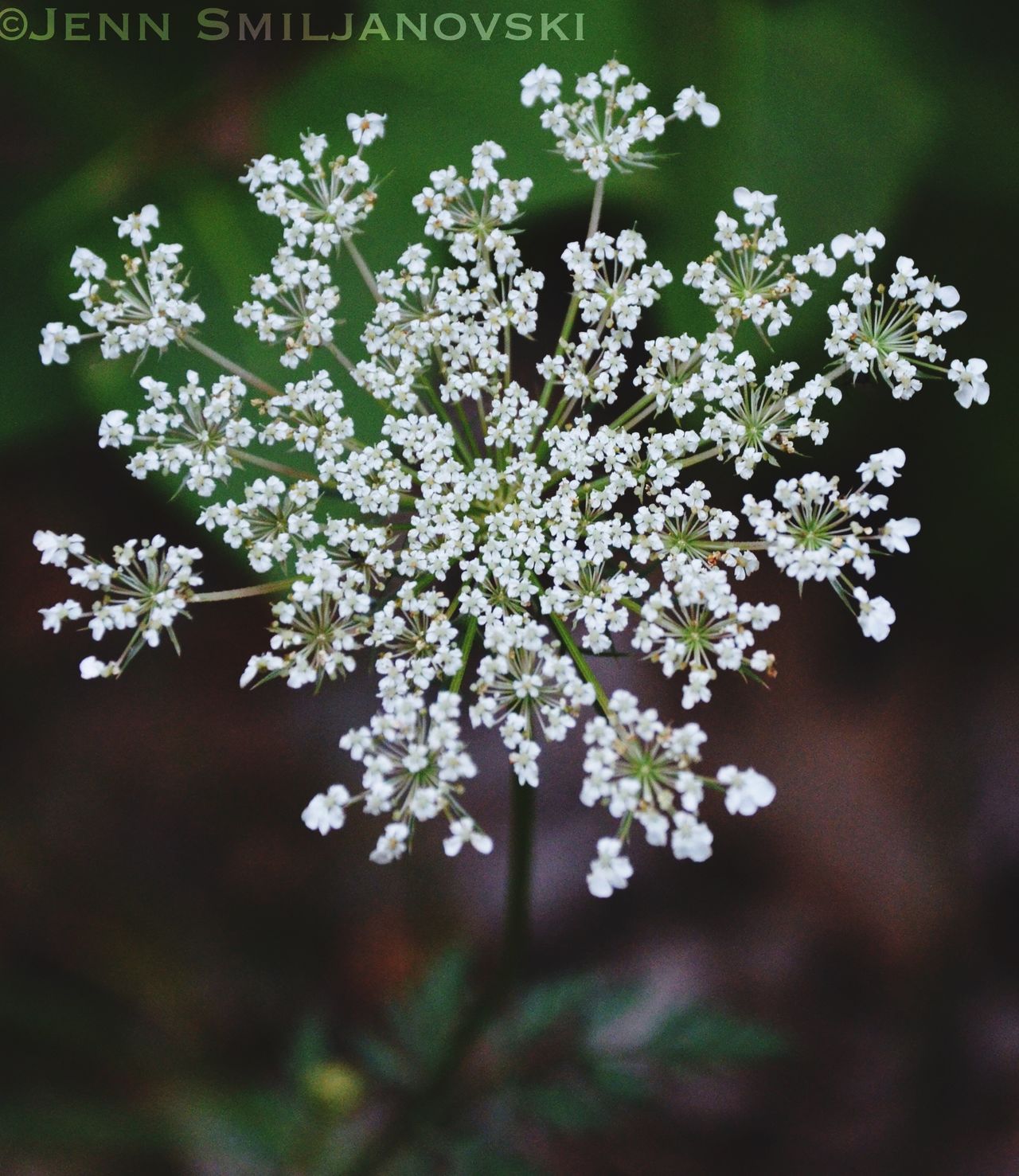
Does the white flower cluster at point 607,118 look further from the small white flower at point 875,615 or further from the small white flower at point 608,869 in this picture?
the small white flower at point 608,869

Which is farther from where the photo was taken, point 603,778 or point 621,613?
point 621,613

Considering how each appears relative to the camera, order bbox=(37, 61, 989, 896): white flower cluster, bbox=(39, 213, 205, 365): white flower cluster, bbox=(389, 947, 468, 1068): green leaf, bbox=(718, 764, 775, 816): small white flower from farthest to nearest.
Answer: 1. bbox=(389, 947, 468, 1068): green leaf
2. bbox=(39, 213, 205, 365): white flower cluster
3. bbox=(37, 61, 989, 896): white flower cluster
4. bbox=(718, 764, 775, 816): small white flower

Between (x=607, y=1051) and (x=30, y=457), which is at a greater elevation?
(x=30, y=457)

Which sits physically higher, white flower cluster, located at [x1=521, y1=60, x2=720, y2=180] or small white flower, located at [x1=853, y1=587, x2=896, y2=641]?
white flower cluster, located at [x1=521, y1=60, x2=720, y2=180]

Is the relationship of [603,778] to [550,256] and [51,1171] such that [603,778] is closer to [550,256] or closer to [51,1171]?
[550,256]

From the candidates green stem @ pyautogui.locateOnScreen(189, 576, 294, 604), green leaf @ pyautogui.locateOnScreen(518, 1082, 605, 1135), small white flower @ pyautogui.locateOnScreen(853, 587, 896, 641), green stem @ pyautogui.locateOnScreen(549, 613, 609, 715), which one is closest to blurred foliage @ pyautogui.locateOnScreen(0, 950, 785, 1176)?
green leaf @ pyautogui.locateOnScreen(518, 1082, 605, 1135)

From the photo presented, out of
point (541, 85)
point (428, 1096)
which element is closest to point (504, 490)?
point (541, 85)

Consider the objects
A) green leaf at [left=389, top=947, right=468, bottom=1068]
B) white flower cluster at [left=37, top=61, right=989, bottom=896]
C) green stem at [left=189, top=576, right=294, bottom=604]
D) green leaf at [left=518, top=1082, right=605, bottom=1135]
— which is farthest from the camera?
green leaf at [left=389, top=947, right=468, bottom=1068]

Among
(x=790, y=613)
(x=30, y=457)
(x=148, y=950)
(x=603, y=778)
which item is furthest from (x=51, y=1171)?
(x=790, y=613)

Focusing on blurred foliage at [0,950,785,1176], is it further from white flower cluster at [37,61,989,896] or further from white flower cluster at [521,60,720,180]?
white flower cluster at [521,60,720,180]
